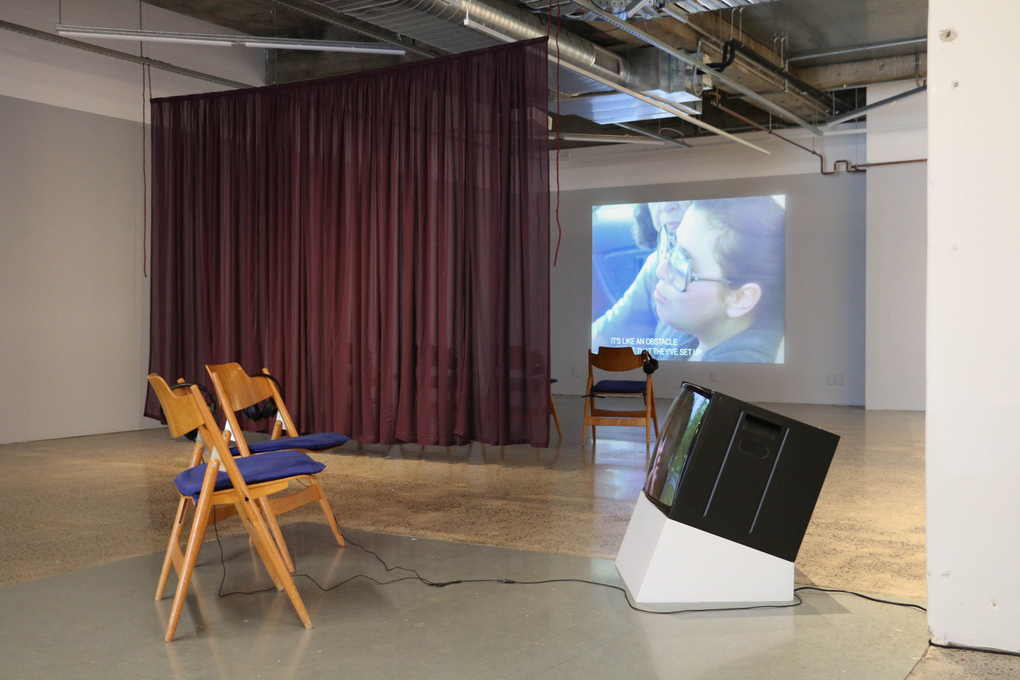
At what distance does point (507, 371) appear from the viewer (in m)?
5.75

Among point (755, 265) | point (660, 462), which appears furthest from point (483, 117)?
point (755, 265)

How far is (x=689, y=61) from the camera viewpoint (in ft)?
22.2

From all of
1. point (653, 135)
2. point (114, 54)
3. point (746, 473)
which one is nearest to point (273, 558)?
point (746, 473)

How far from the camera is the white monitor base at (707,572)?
274 centimetres

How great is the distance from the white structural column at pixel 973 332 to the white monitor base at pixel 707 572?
48 cm

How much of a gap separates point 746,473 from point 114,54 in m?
6.49

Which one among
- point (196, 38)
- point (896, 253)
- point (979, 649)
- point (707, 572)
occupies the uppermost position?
point (196, 38)

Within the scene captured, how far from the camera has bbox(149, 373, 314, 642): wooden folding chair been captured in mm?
2627

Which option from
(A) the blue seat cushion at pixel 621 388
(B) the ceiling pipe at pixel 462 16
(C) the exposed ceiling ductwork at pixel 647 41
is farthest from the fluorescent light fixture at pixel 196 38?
(A) the blue seat cushion at pixel 621 388

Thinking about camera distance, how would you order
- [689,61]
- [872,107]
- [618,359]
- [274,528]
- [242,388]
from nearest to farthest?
[274,528] < [242,388] < [618,359] < [689,61] < [872,107]

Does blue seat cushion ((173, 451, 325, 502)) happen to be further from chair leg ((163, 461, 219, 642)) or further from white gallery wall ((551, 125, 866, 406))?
white gallery wall ((551, 125, 866, 406))

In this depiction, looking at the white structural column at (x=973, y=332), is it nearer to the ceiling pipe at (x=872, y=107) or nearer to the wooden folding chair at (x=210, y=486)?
the wooden folding chair at (x=210, y=486)

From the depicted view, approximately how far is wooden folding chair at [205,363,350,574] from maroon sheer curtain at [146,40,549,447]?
1913 mm

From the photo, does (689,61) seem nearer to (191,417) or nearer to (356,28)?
(356,28)
